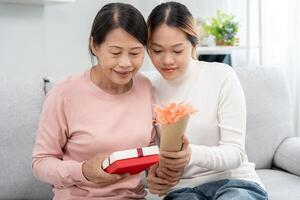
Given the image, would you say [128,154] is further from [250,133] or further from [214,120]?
[250,133]

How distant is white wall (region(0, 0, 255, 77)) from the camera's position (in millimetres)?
2762

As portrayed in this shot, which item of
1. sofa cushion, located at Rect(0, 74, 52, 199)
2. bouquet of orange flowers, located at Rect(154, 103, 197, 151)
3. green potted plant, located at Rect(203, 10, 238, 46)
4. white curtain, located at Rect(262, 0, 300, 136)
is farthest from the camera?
green potted plant, located at Rect(203, 10, 238, 46)

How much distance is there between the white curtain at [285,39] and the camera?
8.25ft

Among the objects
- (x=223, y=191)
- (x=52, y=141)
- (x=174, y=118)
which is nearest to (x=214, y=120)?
(x=223, y=191)

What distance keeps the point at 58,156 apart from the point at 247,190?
0.59m

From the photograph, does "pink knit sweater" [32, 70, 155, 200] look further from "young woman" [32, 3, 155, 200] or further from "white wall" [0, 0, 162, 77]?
"white wall" [0, 0, 162, 77]

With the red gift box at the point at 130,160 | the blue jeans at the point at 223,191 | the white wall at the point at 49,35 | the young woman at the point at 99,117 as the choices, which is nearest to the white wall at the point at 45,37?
the white wall at the point at 49,35

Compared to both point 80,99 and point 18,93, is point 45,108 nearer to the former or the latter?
point 80,99

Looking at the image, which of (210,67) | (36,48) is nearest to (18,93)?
(210,67)

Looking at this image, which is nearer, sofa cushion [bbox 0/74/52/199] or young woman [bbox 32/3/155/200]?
young woman [bbox 32/3/155/200]

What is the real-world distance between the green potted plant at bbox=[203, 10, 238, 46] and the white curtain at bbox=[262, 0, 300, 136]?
19 centimetres

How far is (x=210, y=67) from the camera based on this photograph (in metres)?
1.47

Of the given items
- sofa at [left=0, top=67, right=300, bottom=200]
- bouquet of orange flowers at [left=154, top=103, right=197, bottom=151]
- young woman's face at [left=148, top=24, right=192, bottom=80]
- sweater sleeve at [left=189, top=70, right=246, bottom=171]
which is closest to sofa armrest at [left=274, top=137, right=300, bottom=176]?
sofa at [left=0, top=67, right=300, bottom=200]

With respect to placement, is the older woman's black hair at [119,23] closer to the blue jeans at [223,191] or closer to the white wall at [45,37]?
the blue jeans at [223,191]
